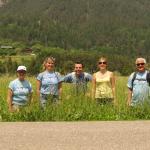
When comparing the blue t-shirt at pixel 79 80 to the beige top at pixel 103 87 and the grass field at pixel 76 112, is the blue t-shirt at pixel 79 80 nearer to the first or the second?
the beige top at pixel 103 87

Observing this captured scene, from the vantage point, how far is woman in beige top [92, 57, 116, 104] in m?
9.80

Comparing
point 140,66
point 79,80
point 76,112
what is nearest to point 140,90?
point 140,66

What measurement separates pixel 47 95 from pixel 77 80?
32.4 inches

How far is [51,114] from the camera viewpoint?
354 inches

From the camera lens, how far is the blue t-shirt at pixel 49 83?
9789 mm

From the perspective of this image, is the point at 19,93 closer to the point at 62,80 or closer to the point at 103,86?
the point at 62,80
